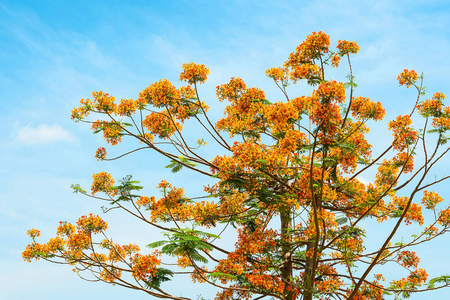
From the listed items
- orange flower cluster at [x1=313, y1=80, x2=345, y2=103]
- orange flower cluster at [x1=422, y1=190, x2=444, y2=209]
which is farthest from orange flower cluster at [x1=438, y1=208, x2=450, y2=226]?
orange flower cluster at [x1=313, y1=80, x2=345, y2=103]

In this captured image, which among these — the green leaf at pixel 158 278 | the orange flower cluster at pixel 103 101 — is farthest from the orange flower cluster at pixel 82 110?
the green leaf at pixel 158 278

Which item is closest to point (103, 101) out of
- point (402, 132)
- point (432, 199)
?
point (402, 132)

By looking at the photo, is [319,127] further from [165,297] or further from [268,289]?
[165,297]

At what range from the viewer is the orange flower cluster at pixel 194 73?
10.7 meters

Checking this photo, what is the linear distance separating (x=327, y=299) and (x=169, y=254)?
14.1 feet

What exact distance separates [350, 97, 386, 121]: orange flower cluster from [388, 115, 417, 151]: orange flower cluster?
1009 mm

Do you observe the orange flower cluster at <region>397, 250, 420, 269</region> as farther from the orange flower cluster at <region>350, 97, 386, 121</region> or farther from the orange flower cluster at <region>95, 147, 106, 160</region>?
the orange flower cluster at <region>95, 147, 106, 160</region>

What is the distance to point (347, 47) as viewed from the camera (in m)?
9.67

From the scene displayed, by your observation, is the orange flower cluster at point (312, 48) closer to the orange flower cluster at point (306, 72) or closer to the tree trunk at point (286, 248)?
Answer: the orange flower cluster at point (306, 72)

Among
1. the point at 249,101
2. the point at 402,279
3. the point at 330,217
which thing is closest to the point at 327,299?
the point at 402,279

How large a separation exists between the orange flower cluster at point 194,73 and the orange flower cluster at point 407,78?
4689 mm

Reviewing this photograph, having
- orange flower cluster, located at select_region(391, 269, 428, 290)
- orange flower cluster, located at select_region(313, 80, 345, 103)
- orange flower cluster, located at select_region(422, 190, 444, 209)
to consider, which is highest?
orange flower cluster, located at select_region(422, 190, 444, 209)

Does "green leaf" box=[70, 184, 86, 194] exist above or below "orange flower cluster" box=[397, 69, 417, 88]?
below

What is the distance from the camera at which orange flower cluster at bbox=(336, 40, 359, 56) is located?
9672 mm
